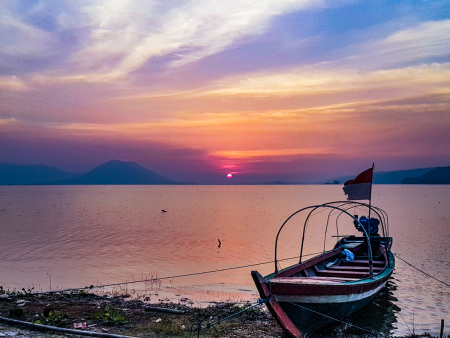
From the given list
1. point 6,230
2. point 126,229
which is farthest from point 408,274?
point 6,230

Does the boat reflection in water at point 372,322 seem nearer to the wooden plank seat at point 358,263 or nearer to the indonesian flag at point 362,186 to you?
the wooden plank seat at point 358,263

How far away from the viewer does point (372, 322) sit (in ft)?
41.0

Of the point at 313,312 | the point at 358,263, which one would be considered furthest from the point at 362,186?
the point at 313,312

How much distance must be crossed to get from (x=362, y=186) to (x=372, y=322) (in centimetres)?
620

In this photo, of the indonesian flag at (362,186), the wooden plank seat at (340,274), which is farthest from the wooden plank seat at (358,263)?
the wooden plank seat at (340,274)

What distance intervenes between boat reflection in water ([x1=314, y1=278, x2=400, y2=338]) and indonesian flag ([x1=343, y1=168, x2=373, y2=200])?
13.8ft

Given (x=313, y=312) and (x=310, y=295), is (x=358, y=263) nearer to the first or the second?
(x=313, y=312)

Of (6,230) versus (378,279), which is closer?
(378,279)

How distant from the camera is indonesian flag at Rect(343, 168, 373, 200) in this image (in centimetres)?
1662

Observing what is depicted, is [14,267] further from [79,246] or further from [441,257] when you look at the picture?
[441,257]

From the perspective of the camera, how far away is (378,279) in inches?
475

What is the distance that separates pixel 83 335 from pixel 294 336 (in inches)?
197

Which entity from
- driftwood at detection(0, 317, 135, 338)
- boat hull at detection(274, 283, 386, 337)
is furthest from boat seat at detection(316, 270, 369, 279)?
driftwood at detection(0, 317, 135, 338)

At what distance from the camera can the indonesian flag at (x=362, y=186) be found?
16625mm
